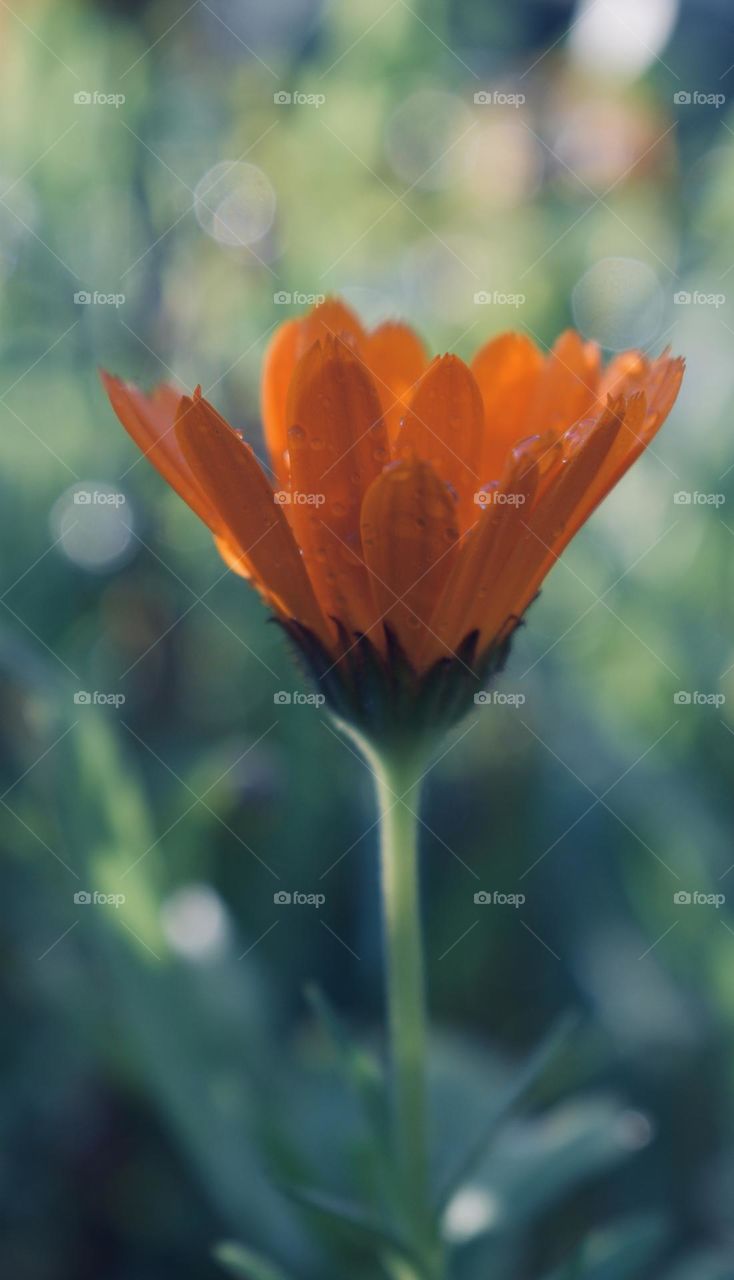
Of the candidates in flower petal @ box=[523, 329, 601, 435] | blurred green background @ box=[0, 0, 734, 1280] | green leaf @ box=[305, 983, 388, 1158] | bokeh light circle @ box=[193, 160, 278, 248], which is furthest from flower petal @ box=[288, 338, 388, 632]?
bokeh light circle @ box=[193, 160, 278, 248]

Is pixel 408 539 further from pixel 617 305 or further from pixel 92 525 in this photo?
pixel 617 305

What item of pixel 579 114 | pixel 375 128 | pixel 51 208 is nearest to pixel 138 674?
pixel 51 208

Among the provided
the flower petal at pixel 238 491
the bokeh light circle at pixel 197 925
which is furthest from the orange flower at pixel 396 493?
the bokeh light circle at pixel 197 925

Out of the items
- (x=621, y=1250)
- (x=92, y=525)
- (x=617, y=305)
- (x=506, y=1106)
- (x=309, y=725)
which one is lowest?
(x=621, y=1250)

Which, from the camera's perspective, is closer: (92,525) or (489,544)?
(489,544)

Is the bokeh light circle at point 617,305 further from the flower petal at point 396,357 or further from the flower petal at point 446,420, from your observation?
the flower petal at point 446,420

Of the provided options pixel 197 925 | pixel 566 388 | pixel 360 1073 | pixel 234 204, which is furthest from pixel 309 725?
pixel 234 204
